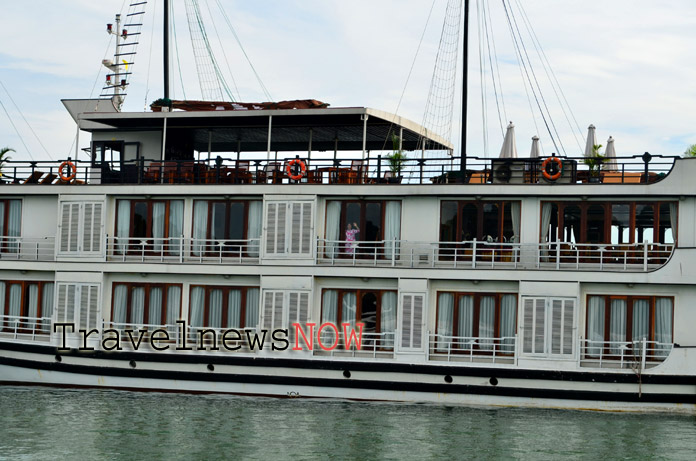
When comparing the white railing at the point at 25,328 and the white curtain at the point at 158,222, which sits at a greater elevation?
the white curtain at the point at 158,222

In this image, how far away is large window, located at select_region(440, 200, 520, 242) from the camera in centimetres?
2256

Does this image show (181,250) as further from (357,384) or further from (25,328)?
(357,384)

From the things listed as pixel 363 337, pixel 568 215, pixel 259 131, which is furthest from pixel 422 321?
pixel 259 131

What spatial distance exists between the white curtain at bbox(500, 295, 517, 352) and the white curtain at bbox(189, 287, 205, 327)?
734 centimetres

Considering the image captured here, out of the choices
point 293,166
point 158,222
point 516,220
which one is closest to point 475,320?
point 516,220

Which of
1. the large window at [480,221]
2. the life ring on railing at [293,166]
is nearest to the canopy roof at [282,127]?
the life ring on railing at [293,166]

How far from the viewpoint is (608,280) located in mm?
21172

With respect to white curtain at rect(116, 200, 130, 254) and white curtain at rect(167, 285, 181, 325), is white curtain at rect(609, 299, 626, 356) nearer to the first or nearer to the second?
white curtain at rect(167, 285, 181, 325)

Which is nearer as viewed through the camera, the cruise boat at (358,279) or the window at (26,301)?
the cruise boat at (358,279)

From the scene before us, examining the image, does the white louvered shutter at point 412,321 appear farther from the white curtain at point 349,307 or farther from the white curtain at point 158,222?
the white curtain at point 158,222

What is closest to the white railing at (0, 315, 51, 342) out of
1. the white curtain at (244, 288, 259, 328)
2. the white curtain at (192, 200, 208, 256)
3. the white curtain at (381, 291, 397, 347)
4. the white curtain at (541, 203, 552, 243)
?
the white curtain at (192, 200, 208, 256)

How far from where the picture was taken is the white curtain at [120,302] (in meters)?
23.9

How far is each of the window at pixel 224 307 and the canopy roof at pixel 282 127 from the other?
14.9 feet

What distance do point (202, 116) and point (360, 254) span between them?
6.12 m
